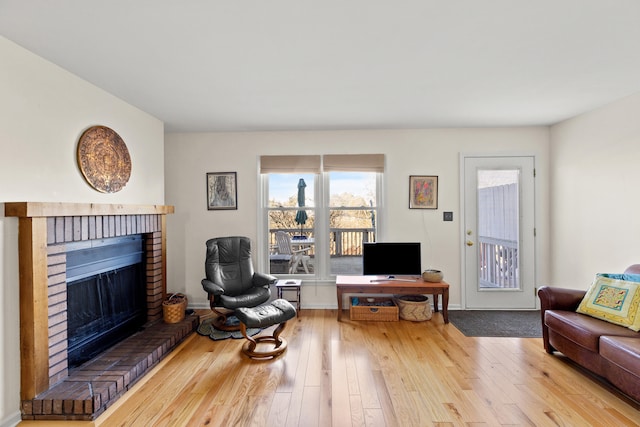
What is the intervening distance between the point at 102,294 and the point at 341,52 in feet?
9.51

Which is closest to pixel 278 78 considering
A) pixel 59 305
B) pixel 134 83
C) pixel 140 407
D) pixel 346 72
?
pixel 346 72

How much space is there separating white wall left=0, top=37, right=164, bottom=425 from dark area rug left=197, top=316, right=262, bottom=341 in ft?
4.99

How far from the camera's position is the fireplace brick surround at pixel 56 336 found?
197 centimetres

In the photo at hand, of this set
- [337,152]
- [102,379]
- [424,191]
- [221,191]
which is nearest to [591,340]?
[424,191]

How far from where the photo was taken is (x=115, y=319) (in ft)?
9.45

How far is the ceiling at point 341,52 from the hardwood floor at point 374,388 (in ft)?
7.94

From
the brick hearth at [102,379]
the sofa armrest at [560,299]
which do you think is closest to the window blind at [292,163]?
the brick hearth at [102,379]

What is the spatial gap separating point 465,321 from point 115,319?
3781 millimetres

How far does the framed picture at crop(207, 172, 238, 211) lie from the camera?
4094 millimetres

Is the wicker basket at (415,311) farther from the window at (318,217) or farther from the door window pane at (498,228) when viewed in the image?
the door window pane at (498,228)

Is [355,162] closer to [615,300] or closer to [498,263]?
[498,263]

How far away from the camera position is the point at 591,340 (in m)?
2.25

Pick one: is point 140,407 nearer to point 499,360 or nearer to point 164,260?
point 164,260

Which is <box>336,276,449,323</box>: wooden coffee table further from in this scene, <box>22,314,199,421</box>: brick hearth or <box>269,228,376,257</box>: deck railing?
<box>22,314,199,421</box>: brick hearth
